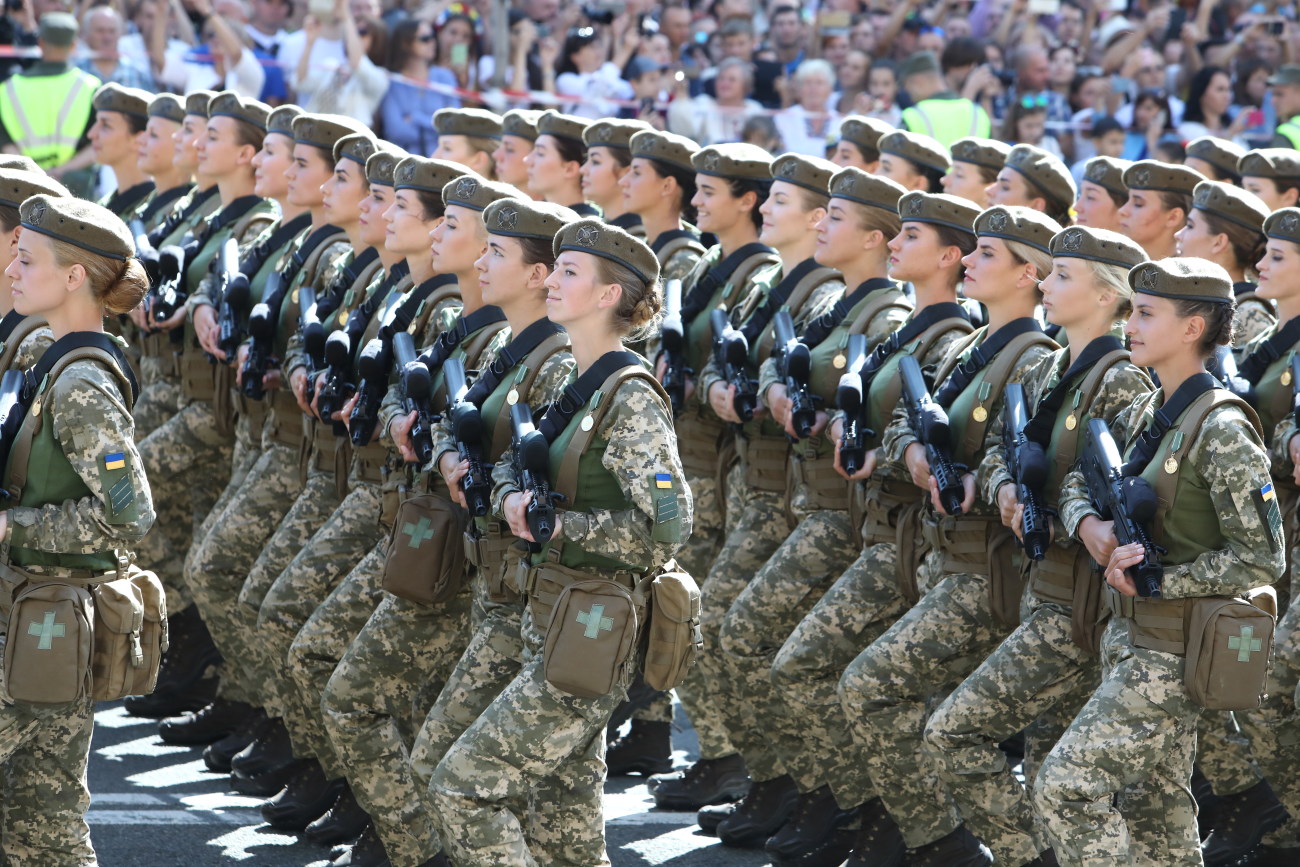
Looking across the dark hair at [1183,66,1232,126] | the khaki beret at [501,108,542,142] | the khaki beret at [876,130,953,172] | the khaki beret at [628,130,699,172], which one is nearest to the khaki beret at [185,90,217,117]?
the khaki beret at [501,108,542,142]

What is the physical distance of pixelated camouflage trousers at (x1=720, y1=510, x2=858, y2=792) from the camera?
6.31 m

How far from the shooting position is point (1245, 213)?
6.53 m

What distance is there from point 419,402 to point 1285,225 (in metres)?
2.93

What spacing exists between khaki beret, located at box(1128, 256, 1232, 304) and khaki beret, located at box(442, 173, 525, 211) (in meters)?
2.00

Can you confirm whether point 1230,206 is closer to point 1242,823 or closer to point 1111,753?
point 1242,823

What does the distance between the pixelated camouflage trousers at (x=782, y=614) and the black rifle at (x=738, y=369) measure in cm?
53

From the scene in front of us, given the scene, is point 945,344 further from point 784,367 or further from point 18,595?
point 18,595

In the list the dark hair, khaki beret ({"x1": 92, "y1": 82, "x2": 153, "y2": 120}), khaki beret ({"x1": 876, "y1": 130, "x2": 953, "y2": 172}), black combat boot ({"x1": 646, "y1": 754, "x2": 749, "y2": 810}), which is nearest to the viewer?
black combat boot ({"x1": 646, "y1": 754, "x2": 749, "y2": 810})

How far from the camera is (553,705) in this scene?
15.8ft

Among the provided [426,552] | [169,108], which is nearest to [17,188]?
[426,552]

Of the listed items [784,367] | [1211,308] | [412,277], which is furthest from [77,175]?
[1211,308]

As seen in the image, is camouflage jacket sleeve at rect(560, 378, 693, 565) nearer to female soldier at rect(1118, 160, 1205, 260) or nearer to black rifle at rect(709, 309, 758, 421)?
black rifle at rect(709, 309, 758, 421)

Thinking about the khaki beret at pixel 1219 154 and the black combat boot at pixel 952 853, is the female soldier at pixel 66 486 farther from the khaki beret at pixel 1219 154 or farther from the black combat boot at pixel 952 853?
the khaki beret at pixel 1219 154

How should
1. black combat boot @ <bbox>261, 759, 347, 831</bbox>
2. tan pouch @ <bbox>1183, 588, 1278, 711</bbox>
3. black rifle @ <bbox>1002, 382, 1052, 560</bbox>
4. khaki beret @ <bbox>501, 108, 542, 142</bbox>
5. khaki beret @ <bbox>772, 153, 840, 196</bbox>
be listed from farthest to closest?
khaki beret @ <bbox>501, 108, 542, 142</bbox> < khaki beret @ <bbox>772, 153, 840, 196</bbox> < black combat boot @ <bbox>261, 759, 347, 831</bbox> < black rifle @ <bbox>1002, 382, 1052, 560</bbox> < tan pouch @ <bbox>1183, 588, 1278, 711</bbox>
